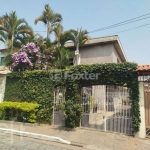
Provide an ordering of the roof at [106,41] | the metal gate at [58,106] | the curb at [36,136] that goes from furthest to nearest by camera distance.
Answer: the roof at [106,41], the metal gate at [58,106], the curb at [36,136]

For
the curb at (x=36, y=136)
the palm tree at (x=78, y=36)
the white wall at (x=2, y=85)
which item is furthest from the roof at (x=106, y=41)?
the curb at (x=36, y=136)

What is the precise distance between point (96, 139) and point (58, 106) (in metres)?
3.16

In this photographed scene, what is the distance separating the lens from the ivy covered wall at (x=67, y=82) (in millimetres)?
7241

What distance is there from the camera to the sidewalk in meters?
5.88

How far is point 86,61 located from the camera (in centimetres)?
1485

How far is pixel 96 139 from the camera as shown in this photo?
6.57 metres

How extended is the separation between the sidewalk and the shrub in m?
0.42

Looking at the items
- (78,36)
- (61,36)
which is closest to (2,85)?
(61,36)

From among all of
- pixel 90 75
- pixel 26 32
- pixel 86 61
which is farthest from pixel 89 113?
pixel 26 32

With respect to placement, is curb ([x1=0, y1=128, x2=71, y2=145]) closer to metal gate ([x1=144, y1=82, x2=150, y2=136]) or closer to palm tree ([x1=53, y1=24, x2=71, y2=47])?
metal gate ([x1=144, y1=82, x2=150, y2=136])

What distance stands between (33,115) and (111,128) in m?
4.48

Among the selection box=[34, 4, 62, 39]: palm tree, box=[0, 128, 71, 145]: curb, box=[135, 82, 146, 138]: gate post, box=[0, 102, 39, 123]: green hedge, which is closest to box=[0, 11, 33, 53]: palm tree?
box=[34, 4, 62, 39]: palm tree

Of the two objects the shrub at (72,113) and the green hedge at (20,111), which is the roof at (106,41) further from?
the green hedge at (20,111)

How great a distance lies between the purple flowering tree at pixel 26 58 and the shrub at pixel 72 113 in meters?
5.31
